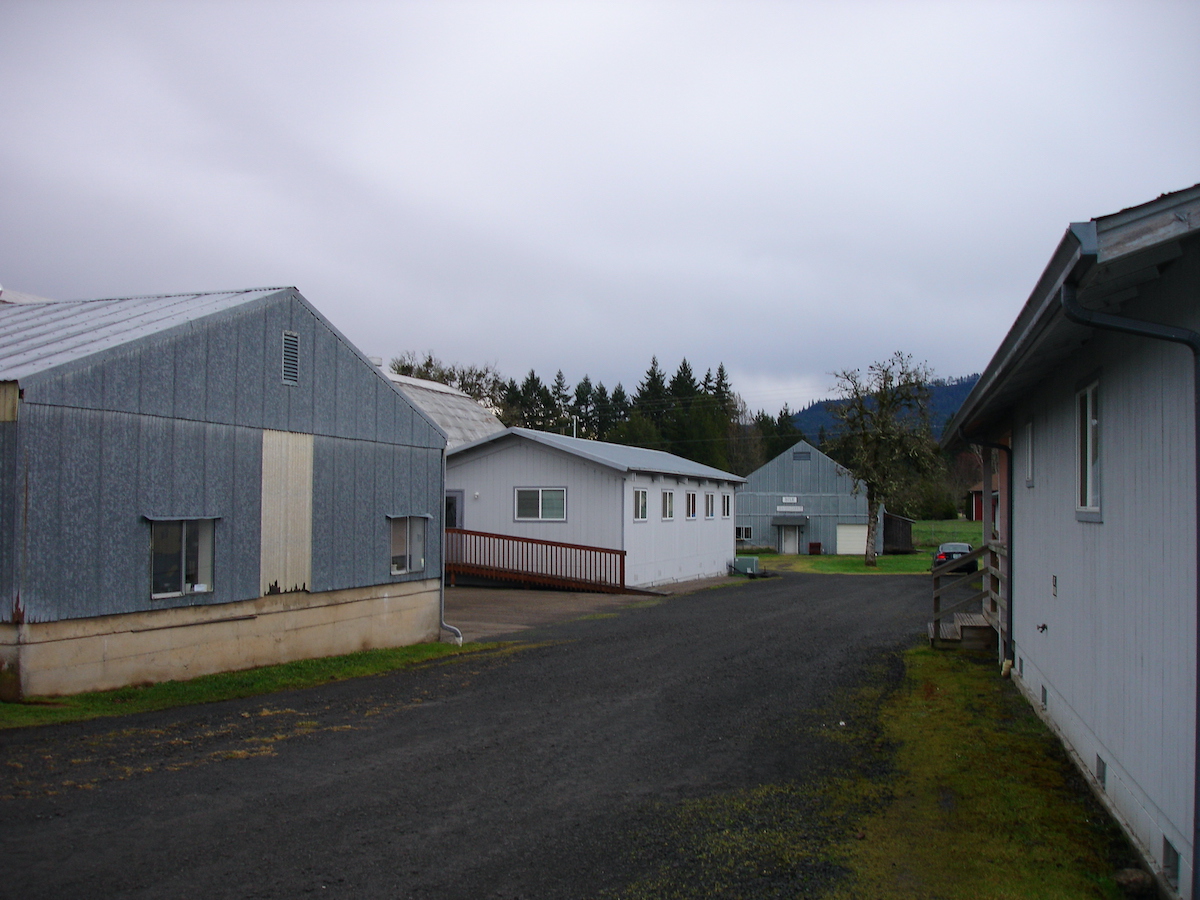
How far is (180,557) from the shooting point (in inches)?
432

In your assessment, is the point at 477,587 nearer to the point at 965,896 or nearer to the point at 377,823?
the point at 377,823

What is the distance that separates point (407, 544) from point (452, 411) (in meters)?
20.6

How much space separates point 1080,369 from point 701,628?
37.6ft

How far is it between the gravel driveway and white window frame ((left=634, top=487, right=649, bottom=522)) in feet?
44.1

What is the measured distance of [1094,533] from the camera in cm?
679

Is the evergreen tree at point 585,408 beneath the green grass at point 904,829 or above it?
above

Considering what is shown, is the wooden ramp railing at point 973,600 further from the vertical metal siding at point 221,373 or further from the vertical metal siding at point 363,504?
the vertical metal siding at point 221,373

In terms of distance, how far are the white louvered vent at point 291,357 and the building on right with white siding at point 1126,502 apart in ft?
29.0

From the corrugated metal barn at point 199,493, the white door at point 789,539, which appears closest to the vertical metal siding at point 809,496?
the white door at point 789,539

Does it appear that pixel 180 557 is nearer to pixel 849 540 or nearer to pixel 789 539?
pixel 789 539

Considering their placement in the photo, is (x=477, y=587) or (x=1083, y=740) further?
(x=477, y=587)

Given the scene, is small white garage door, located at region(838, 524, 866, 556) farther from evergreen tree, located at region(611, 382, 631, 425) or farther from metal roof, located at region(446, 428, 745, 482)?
evergreen tree, located at region(611, 382, 631, 425)

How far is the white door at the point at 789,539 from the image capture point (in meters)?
54.0

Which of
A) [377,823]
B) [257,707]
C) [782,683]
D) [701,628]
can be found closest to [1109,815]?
[377,823]
